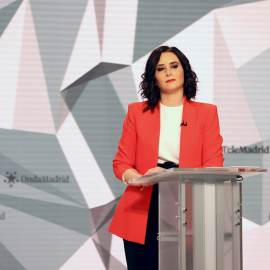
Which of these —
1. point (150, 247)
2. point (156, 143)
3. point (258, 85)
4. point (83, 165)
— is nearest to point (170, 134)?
point (156, 143)

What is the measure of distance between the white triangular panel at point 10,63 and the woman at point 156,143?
2188 mm

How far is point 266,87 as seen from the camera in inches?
175

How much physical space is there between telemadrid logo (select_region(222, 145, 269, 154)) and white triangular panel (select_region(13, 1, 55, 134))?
54.5 inches

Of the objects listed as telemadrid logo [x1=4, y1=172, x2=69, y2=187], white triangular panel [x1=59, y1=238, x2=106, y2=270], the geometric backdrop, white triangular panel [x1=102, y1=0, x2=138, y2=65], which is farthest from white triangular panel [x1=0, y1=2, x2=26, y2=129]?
white triangular panel [x1=59, y1=238, x2=106, y2=270]

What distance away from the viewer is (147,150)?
2.25 m

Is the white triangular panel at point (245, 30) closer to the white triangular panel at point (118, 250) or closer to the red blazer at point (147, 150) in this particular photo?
the white triangular panel at point (118, 250)

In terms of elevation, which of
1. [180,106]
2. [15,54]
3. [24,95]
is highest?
[15,54]

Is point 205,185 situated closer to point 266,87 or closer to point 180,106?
point 180,106

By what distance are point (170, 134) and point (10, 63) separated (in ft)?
8.02

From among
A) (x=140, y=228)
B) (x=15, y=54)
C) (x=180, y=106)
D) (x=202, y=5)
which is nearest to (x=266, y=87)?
(x=202, y=5)

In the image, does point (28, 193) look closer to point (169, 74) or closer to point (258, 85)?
point (258, 85)

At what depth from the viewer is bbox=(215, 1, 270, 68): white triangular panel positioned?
4418mm

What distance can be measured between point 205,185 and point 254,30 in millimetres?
2874

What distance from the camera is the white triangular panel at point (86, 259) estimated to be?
4.29 metres
